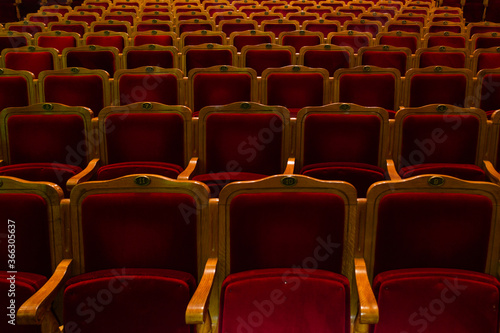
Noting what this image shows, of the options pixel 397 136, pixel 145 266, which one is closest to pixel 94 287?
pixel 145 266

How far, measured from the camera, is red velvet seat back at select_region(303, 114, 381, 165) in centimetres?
57

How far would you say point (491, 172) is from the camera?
0.54 m

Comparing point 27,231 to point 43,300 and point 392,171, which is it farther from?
point 392,171

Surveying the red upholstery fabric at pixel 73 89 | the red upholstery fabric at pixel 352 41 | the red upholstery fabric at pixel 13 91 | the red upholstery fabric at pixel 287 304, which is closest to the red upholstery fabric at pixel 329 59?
the red upholstery fabric at pixel 352 41

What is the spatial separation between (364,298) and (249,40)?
2.48ft

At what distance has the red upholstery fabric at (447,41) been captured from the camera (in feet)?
3.30

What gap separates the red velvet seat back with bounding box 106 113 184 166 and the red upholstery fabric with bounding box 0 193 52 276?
20cm

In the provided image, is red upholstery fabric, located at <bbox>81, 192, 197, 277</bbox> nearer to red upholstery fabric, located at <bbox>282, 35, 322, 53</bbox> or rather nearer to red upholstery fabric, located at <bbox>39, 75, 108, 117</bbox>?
red upholstery fabric, located at <bbox>39, 75, 108, 117</bbox>

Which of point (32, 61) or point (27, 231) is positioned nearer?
point (27, 231)

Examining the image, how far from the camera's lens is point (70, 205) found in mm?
395

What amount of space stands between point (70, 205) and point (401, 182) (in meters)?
0.26

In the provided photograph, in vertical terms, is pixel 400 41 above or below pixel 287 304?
above

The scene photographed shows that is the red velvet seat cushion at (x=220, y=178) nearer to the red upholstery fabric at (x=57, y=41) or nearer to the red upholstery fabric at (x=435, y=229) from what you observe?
the red upholstery fabric at (x=435, y=229)

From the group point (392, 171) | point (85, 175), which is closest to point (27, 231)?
point (85, 175)
